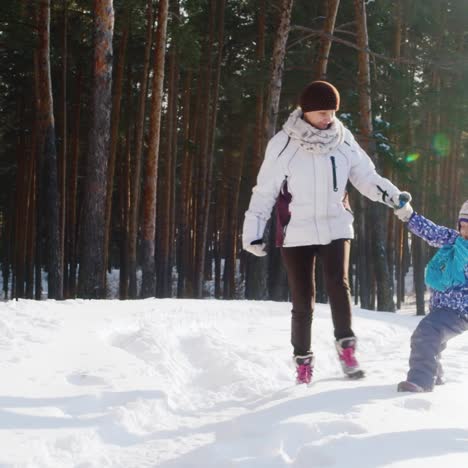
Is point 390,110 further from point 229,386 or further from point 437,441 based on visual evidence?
point 437,441

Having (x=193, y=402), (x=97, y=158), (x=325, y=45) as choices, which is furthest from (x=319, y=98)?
(x=325, y=45)

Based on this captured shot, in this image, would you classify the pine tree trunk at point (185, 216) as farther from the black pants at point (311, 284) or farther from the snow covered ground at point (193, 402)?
the black pants at point (311, 284)

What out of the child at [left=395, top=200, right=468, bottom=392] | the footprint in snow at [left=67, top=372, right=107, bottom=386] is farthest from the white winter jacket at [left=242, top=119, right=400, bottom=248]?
the footprint in snow at [left=67, top=372, right=107, bottom=386]

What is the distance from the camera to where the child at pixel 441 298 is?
13.0 feet

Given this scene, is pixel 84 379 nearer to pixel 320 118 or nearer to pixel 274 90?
pixel 320 118

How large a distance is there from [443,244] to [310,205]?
87 centimetres

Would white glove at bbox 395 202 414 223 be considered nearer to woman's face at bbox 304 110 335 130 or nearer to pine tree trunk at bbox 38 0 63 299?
woman's face at bbox 304 110 335 130

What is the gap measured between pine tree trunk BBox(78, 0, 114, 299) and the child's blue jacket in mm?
6904

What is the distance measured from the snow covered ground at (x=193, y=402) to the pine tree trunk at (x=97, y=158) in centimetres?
418

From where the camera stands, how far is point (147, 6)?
17.4 meters

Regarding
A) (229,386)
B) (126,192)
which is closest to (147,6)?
(126,192)

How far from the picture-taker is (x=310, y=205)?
4.23 meters

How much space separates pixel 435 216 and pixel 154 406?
16.9 m

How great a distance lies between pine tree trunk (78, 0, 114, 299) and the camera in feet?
33.6
